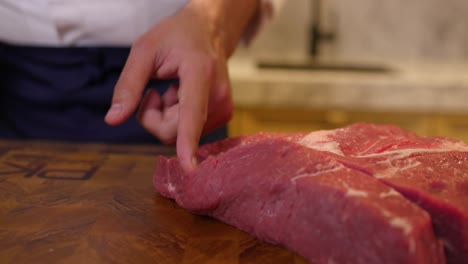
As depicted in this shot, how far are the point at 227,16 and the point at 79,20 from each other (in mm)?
488

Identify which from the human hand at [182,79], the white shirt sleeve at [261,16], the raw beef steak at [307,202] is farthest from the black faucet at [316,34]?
the raw beef steak at [307,202]

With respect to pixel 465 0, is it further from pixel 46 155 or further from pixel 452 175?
pixel 46 155

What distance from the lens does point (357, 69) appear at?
10.1 feet

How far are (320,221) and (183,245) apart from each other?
308 millimetres

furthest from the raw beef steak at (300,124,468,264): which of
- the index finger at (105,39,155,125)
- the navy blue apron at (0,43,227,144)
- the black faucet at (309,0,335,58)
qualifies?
the black faucet at (309,0,335,58)

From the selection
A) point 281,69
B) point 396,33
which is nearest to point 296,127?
point 281,69

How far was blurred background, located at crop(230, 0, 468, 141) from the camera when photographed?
266 centimetres

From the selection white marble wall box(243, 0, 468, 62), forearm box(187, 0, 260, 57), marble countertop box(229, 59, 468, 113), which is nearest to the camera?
forearm box(187, 0, 260, 57)

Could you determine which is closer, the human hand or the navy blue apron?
the human hand

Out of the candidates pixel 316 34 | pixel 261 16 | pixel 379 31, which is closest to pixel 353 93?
pixel 316 34

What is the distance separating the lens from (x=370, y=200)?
3.17ft

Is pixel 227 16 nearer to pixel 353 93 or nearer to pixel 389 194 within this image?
pixel 389 194

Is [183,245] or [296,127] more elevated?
[183,245]

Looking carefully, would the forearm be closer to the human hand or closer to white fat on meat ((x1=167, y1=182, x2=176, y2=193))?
the human hand
